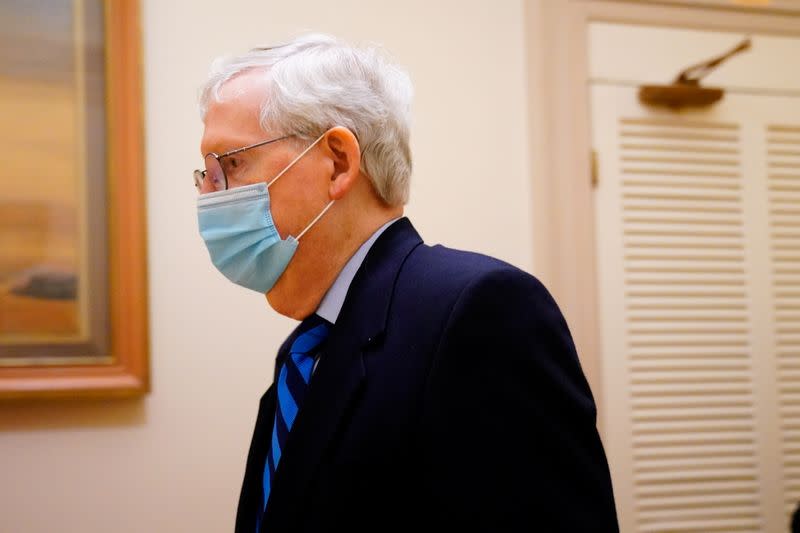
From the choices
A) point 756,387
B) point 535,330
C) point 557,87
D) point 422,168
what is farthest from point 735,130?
point 535,330

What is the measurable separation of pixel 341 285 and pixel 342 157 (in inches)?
6.4

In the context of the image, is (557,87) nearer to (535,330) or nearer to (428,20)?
(428,20)

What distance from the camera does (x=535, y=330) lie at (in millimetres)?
628

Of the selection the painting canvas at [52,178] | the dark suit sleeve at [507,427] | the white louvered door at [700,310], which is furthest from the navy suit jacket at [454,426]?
the white louvered door at [700,310]

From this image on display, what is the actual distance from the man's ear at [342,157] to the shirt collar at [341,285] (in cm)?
7

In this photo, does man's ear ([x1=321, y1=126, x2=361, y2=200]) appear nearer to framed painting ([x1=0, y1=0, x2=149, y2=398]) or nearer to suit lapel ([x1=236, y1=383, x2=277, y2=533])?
suit lapel ([x1=236, y1=383, x2=277, y2=533])

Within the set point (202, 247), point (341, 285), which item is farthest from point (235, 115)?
point (202, 247)

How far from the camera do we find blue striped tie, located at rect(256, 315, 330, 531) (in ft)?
2.61

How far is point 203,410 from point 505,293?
36.5 inches

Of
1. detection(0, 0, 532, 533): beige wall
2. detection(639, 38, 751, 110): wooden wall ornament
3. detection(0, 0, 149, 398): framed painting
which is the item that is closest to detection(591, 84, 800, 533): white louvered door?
detection(639, 38, 751, 110): wooden wall ornament

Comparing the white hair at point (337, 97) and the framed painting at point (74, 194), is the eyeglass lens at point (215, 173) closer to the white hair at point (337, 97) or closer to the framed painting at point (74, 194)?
the white hair at point (337, 97)

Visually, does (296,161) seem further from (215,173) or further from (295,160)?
(215,173)

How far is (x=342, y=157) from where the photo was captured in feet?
2.59

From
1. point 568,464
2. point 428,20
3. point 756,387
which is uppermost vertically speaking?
point 428,20
